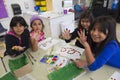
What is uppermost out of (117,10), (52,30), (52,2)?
(52,2)

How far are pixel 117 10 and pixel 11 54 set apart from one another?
3331mm

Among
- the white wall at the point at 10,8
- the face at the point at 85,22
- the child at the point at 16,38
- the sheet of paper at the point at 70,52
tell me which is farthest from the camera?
the white wall at the point at 10,8

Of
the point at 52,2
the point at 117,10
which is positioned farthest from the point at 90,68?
the point at 117,10

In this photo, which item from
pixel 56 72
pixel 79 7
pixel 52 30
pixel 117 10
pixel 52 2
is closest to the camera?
pixel 56 72

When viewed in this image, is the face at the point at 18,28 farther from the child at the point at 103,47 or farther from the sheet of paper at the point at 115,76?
the sheet of paper at the point at 115,76

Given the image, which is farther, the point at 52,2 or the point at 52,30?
the point at 52,2

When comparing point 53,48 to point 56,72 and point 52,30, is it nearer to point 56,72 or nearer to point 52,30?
point 56,72

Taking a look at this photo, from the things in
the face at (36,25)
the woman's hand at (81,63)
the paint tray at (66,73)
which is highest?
the face at (36,25)

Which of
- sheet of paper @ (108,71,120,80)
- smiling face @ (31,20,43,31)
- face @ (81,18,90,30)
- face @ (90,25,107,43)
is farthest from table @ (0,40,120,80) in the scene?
smiling face @ (31,20,43,31)

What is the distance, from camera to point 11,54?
127 centimetres

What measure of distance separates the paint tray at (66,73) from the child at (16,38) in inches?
19.5

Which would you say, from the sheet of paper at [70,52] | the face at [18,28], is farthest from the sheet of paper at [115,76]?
the face at [18,28]

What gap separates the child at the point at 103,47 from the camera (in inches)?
37.6

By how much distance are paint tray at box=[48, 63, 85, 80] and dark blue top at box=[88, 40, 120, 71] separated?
0.34 ft
